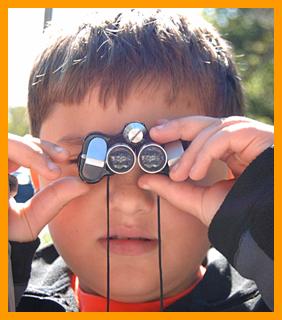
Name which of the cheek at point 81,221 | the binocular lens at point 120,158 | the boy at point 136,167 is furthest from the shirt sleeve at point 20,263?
the binocular lens at point 120,158

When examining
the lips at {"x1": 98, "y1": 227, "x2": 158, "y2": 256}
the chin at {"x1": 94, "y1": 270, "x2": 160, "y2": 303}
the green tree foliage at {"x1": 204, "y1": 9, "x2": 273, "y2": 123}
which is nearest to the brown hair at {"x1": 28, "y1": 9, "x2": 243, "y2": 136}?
the lips at {"x1": 98, "y1": 227, "x2": 158, "y2": 256}

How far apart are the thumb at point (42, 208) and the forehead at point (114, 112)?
15cm

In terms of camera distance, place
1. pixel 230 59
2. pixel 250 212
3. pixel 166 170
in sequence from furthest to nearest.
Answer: pixel 230 59, pixel 166 170, pixel 250 212

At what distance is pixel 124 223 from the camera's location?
142 centimetres

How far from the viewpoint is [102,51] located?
1.52m

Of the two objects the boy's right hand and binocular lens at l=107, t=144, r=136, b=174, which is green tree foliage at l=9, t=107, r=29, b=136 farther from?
binocular lens at l=107, t=144, r=136, b=174

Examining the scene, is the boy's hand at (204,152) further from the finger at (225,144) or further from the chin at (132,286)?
the chin at (132,286)

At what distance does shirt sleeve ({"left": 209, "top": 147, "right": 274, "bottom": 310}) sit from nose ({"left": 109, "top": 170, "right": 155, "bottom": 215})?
24 centimetres

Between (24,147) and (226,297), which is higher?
(24,147)

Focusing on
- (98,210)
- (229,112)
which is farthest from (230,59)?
(98,210)

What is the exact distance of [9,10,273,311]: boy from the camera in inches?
50.2

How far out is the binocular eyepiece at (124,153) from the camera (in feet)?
4.08

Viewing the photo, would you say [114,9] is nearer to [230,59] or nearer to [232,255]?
[230,59]

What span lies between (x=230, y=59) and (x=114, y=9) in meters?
0.37
